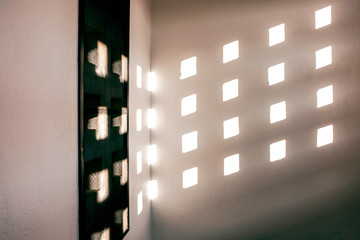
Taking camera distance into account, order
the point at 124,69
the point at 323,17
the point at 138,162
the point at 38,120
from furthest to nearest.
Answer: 1. the point at 323,17
2. the point at 138,162
3. the point at 124,69
4. the point at 38,120

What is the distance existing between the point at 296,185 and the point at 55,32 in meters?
2.16

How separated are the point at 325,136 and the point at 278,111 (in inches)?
17.2

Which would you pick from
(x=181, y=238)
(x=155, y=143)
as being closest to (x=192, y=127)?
(x=155, y=143)

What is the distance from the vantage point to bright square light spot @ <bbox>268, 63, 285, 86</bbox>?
240 centimetres

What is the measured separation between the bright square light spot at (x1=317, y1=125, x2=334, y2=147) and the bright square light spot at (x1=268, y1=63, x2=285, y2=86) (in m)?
0.53

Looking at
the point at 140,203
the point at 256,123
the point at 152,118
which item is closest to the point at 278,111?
the point at 256,123

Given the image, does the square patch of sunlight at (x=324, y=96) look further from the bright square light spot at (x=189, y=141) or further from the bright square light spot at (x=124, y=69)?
the bright square light spot at (x=124, y=69)

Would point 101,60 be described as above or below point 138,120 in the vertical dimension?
above

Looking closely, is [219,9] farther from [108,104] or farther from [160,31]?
[108,104]

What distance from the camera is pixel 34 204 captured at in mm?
871

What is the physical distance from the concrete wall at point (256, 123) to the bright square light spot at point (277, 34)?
3cm

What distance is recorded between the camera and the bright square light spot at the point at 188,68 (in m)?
2.47

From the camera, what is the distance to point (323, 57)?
7.78 feet

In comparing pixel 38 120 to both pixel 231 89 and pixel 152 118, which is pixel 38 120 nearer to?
pixel 152 118
